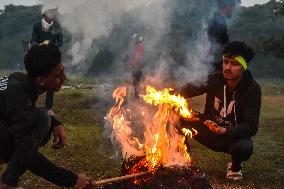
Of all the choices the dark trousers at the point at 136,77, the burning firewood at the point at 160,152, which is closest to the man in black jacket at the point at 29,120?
the burning firewood at the point at 160,152

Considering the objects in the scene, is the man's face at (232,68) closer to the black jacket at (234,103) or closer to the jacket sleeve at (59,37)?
the black jacket at (234,103)

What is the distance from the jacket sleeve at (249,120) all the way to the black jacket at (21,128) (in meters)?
2.71

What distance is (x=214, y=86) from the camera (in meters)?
6.27

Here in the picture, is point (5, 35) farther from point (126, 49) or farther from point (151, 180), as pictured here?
point (151, 180)

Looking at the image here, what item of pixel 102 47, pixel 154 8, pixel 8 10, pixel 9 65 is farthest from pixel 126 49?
pixel 8 10

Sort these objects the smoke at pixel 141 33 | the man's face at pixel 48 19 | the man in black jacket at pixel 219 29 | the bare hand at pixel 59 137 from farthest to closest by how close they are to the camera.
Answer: the man's face at pixel 48 19
the man in black jacket at pixel 219 29
the smoke at pixel 141 33
the bare hand at pixel 59 137

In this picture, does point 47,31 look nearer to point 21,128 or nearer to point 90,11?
point 90,11

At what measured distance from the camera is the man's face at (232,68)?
5785 mm

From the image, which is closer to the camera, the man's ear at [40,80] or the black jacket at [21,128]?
the black jacket at [21,128]

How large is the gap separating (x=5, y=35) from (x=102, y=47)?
136 feet

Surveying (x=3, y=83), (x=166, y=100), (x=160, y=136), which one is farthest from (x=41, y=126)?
(x=166, y=100)

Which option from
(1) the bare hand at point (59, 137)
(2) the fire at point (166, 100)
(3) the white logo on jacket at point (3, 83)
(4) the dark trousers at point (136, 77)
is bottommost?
(4) the dark trousers at point (136, 77)

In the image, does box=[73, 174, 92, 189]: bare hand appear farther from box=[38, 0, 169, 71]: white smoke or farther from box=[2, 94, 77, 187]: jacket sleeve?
box=[38, 0, 169, 71]: white smoke

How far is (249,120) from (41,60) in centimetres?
320
